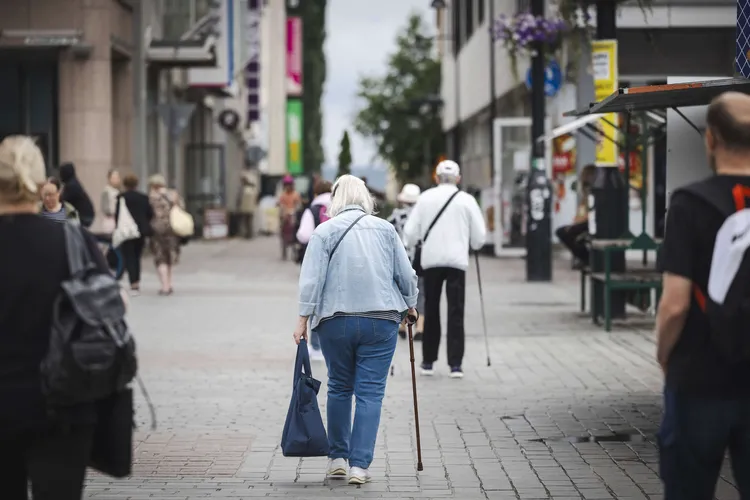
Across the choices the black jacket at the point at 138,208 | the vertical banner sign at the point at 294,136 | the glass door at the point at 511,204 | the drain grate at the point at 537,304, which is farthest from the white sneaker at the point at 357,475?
the vertical banner sign at the point at 294,136

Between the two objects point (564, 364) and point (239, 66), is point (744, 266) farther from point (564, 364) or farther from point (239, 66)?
point (239, 66)

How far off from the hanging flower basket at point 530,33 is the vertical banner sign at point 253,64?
32672mm

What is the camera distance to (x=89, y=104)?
2955 cm

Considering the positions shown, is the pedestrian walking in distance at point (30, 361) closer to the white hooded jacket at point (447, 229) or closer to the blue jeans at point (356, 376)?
the blue jeans at point (356, 376)

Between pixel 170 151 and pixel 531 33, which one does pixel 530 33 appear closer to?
pixel 531 33

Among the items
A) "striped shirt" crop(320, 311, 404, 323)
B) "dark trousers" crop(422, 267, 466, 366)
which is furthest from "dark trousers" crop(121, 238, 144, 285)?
"striped shirt" crop(320, 311, 404, 323)

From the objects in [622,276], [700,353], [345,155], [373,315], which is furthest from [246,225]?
[700,353]

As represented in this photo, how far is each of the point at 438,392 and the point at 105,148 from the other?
19.4 meters

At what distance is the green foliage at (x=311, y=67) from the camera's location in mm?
100062

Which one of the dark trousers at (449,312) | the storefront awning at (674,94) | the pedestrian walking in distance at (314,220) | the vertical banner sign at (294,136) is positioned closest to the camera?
the storefront awning at (674,94)

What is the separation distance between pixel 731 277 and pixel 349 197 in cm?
374

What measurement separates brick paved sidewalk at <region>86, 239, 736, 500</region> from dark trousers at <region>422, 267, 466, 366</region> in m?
0.27

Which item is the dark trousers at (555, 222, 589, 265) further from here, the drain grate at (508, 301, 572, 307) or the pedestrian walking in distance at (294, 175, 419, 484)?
the pedestrian walking in distance at (294, 175, 419, 484)

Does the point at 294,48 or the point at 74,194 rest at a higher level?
the point at 294,48
